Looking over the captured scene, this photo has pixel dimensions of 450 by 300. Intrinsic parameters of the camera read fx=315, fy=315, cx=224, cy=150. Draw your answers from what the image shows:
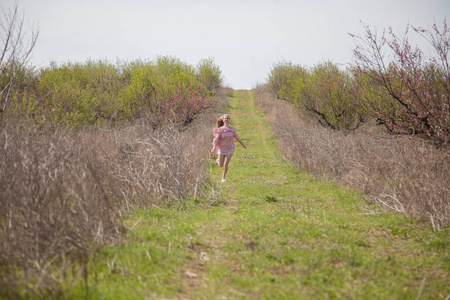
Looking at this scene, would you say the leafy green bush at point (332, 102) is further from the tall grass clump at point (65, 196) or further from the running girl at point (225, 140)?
the tall grass clump at point (65, 196)

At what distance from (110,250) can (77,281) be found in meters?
0.76

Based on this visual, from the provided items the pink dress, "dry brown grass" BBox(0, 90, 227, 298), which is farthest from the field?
the pink dress

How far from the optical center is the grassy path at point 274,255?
367 centimetres

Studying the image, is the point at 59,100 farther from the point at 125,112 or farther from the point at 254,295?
the point at 254,295

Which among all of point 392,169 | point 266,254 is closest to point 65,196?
point 266,254

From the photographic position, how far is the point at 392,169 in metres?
8.07

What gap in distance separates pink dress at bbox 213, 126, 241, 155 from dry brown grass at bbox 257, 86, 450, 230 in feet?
10.3


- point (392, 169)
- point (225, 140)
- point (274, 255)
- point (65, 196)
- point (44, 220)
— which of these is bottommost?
point (274, 255)

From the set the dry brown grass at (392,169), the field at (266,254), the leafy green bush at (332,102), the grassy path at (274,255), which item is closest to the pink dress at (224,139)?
the field at (266,254)

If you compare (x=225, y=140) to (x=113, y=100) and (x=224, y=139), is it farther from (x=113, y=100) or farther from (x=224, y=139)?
(x=113, y=100)

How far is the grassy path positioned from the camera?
12.0ft

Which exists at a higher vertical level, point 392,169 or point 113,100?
point 113,100

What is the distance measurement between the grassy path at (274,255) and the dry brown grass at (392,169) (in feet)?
1.51

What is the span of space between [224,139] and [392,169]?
4.85 m
